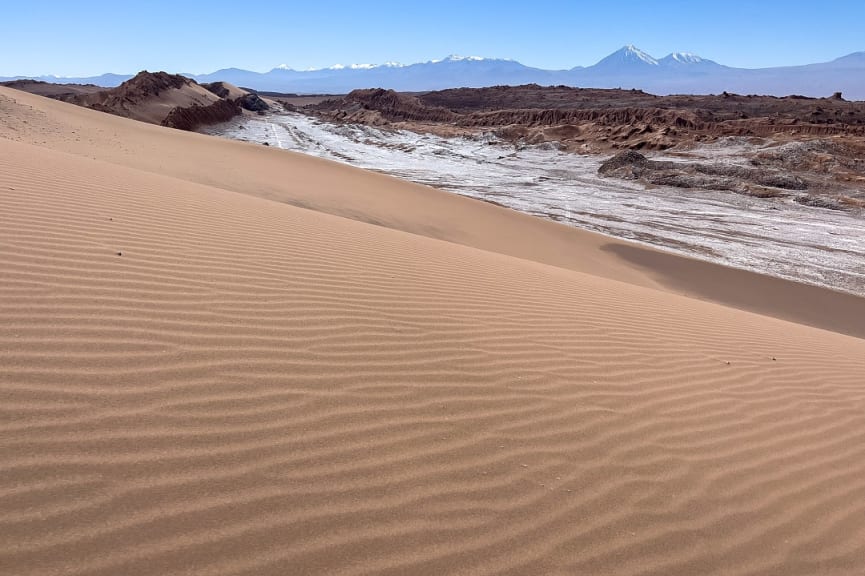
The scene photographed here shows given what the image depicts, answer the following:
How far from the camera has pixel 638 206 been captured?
58.3 feet

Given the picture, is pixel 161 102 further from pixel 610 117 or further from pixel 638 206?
pixel 638 206

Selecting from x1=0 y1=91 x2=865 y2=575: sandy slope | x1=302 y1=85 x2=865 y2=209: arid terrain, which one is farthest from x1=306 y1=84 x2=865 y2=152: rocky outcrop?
x1=0 y1=91 x2=865 y2=575: sandy slope

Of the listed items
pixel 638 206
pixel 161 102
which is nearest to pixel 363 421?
pixel 638 206

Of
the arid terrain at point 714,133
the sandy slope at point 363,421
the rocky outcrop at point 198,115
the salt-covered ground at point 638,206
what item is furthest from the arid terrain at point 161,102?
the sandy slope at point 363,421

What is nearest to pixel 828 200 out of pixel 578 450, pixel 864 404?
pixel 864 404

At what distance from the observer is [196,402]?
2.63 m

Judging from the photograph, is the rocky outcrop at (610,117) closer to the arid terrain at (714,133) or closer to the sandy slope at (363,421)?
the arid terrain at (714,133)

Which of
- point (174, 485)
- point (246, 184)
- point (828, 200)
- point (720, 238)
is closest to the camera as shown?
point (174, 485)

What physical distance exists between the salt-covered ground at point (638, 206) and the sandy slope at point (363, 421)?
26.2 ft

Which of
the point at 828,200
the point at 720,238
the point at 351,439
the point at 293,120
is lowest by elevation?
the point at 351,439

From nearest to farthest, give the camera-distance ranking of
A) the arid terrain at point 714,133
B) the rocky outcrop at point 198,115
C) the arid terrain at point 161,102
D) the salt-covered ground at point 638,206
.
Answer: the salt-covered ground at point 638,206 → the arid terrain at point 714,133 → the rocky outcrop at point 198,115 → the arid terrain at point 161,102

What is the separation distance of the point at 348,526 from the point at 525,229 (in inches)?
459

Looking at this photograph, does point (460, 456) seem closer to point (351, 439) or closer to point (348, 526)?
point (351, 439)

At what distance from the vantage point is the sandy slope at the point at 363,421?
2.10m
